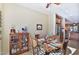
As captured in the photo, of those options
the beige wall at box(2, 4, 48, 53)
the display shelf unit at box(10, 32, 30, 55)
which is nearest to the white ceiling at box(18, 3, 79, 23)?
the beige wall at box(2, 4, 48, 53)

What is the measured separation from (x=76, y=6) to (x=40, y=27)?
0.52 meters

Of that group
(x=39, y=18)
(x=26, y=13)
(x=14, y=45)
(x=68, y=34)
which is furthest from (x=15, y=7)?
(x=68, y=34)

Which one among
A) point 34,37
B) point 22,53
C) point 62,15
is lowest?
point 22,53

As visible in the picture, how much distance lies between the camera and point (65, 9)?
2.04m

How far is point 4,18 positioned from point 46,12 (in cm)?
52

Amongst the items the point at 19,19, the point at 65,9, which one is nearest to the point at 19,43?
the point at 19,19

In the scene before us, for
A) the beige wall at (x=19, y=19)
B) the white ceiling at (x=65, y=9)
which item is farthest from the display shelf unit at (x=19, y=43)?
the white ceiling at (x=65, y=9)

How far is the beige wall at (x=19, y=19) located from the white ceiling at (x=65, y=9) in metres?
0.06

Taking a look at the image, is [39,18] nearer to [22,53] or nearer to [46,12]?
[46,12]

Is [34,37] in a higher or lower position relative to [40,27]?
lower

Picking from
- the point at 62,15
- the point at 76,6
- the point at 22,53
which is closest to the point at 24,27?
the point at 22,53

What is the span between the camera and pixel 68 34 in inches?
80.6

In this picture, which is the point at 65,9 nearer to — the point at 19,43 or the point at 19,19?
the point at 19,19

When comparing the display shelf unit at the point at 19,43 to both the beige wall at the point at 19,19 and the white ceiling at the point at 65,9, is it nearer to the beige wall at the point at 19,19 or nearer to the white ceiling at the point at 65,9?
the beige wall at the point at 19,19
